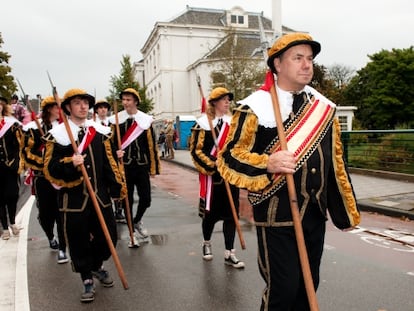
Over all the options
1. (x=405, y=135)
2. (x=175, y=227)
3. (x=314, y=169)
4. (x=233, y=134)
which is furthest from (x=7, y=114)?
(x=405, y=135)

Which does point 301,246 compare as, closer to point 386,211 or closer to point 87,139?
point 87,139

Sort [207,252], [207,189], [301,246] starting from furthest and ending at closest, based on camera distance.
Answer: [207,252] → [207,189] → [301,246]

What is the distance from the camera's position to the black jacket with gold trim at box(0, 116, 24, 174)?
660cm

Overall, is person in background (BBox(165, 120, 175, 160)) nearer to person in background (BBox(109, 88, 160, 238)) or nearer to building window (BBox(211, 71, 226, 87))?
building window (BBox(211, 71, 226, 87))

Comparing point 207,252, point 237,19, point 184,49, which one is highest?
point 237,19

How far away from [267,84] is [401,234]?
4.76 m

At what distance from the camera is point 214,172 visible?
5.19 meters

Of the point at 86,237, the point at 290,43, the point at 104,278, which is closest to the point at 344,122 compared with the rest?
the point at 104,278

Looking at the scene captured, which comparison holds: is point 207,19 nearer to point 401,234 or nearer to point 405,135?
point 405,135

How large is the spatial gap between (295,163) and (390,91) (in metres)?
46.1

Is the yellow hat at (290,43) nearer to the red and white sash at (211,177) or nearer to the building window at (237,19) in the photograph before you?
the red and white sash at (211,177)

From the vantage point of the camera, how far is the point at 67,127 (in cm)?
403

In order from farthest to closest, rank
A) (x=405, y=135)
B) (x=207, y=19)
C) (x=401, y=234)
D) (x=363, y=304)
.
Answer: (x=207, y=19) → (x=405, y=135) → (x=401, y=234) → (x=363, y=304)

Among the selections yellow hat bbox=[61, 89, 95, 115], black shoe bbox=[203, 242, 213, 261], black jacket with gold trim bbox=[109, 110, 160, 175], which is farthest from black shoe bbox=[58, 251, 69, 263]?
yellow hat bbox=[61, 89, 95, 115]
